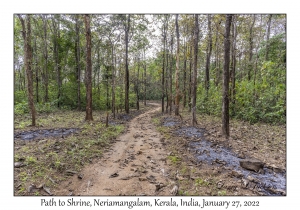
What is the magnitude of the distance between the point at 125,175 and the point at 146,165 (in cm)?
97

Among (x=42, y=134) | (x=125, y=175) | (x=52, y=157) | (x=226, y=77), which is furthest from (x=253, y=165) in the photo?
(x=42, y=134)

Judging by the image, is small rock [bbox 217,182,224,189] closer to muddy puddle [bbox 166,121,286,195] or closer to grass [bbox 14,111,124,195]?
muddy puddle [bbox 166,121,286,195]

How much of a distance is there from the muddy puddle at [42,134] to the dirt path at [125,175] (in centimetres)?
296

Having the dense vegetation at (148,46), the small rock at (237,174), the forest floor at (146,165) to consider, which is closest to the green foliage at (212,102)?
the dense vegetation at (148,46)

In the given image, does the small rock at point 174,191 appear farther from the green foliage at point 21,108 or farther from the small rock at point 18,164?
the green foliage at point 21,108

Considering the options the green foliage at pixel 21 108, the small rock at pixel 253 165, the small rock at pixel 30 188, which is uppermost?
the green foliage at pixel 21 108

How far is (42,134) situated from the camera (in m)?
8.44

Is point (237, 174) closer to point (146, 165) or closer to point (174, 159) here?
point (174, 159)

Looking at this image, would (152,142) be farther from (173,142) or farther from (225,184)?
(225,184)

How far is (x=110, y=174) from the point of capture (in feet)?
17.1

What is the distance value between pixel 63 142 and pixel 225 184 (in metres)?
6.05

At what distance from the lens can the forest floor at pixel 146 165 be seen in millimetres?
4305

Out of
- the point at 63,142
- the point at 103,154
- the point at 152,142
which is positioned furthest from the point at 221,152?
the point at 63,142

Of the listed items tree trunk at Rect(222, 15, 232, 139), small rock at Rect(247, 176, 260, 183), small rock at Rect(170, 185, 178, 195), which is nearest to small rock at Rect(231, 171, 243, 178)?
small rock at Rect(247, 176, 260, 183)
